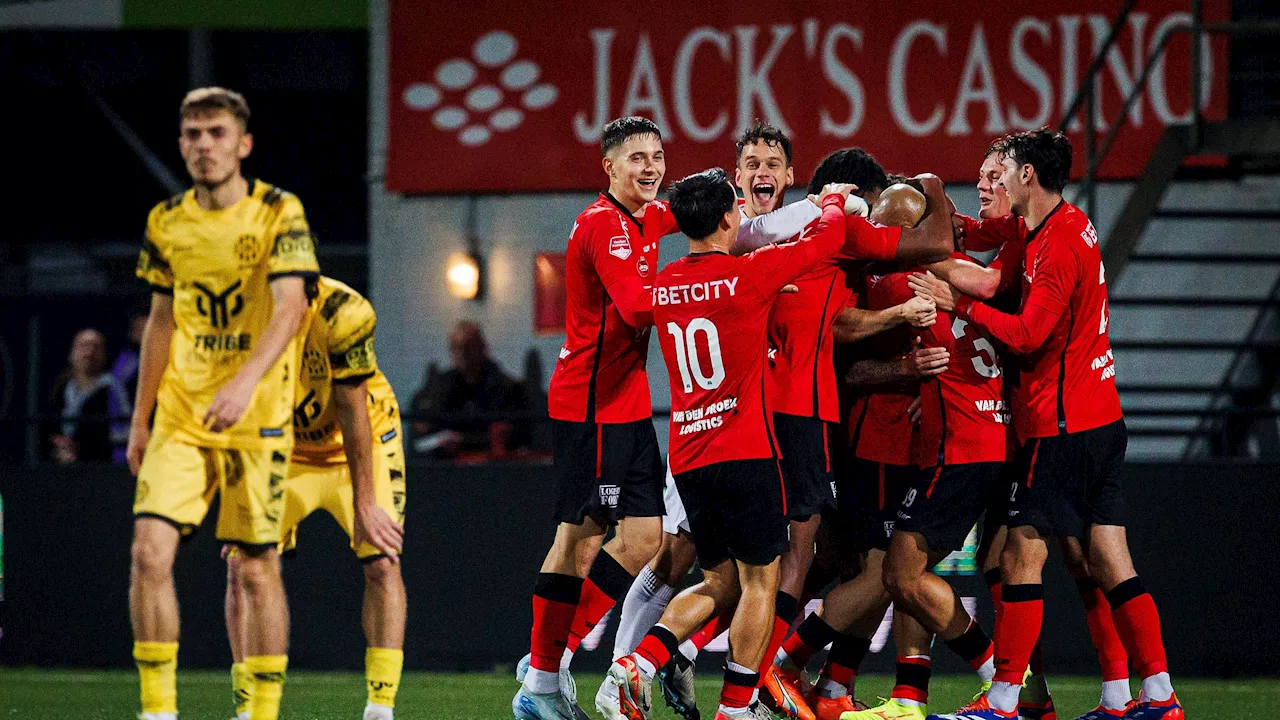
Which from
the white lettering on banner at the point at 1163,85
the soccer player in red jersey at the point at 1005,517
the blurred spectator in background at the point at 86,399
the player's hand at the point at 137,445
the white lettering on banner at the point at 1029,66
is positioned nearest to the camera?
the player's hand at the point at 137,445

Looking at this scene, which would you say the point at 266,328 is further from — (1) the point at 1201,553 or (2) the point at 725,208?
(1) the point at 1201,553

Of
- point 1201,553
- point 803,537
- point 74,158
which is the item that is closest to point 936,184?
point 803,537

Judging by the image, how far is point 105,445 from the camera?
11.1 m

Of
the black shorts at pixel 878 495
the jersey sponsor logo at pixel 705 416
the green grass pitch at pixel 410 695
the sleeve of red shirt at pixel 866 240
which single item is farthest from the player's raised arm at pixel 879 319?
the green grass pitch at pixel 410 695

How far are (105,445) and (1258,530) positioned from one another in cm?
747

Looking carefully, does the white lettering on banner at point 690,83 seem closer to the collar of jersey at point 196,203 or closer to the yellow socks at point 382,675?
the yellow socks at point 382,675

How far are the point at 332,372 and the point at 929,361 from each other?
243 centimetres

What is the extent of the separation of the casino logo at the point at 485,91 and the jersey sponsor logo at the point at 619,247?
6609 millimetres

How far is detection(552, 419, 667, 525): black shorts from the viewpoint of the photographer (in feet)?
23.1

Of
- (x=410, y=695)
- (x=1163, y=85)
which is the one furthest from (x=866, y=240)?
(x=1163, y=85)

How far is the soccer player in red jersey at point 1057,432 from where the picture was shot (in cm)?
661

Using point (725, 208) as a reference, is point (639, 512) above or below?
below

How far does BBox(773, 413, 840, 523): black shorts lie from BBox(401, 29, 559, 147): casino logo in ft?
23.8

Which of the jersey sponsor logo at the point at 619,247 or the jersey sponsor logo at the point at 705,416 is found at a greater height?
the jersey sponsor logo at the point at 619,247
